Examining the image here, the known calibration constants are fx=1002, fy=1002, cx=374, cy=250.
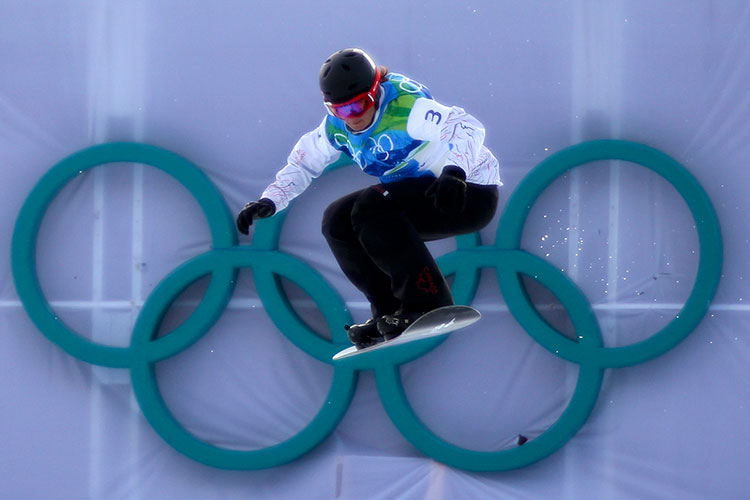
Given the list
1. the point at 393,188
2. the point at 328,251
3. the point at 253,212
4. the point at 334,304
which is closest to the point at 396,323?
the point at 393,188

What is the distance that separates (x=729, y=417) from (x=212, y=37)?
2.66 meters

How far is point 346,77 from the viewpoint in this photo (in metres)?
2.68

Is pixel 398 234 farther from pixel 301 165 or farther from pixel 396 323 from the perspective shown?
pixel 301 165

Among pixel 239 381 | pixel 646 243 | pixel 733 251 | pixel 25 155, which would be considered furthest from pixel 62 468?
pixel 733 251

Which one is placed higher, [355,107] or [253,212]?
[355,107]

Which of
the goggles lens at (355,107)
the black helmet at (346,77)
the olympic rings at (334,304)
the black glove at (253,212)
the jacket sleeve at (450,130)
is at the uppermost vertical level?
the black helmet at (346,77)

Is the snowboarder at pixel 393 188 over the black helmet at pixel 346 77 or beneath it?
beneath

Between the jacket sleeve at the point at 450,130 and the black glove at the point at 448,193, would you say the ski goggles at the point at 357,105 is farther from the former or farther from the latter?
the black glove at the point at 448,193

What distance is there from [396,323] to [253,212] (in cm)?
54

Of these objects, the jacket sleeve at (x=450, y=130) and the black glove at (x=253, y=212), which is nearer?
the jacket sleeve at (x=450, y=130)

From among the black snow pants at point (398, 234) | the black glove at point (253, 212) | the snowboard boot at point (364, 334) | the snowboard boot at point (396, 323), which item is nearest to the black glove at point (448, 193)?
the black snow pants at point (398, 234)

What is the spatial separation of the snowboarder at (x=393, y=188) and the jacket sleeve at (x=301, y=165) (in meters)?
0.02

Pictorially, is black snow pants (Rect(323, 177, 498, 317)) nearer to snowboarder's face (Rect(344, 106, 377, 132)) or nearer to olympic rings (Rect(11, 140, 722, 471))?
snowboarder's face (Rect(344, 106, 377, 132))

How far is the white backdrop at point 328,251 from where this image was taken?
161 inches
